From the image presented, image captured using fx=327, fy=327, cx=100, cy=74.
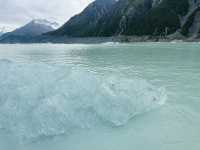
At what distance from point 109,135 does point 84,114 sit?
4.89 feet

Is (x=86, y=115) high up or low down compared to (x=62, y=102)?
down

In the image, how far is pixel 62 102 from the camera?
12008 mm

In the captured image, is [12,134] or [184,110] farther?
[184,110]

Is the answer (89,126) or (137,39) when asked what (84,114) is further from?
(137,39)

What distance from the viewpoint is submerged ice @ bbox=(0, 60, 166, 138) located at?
36.4 ft

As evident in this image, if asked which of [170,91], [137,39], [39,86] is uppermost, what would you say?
[39,86]

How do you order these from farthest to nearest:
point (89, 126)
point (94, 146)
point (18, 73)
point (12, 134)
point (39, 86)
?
point (18, 73), point (39, 86), point (89, 126), point (12, 134), point (94, 146)

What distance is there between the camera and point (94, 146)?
9.99 m

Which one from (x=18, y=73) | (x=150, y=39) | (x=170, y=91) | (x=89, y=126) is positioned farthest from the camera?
(x=150, y=39)

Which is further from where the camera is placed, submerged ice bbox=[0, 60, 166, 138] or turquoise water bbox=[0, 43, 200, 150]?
submerged ice bbox=[0, 60, 166, 138]

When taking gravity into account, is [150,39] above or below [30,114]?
below

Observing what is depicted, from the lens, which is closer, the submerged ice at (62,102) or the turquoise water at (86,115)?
the turquoise water at (86,115)

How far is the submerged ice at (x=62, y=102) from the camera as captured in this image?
11109 millimetres

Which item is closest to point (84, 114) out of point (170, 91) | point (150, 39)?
point (170, 91)
